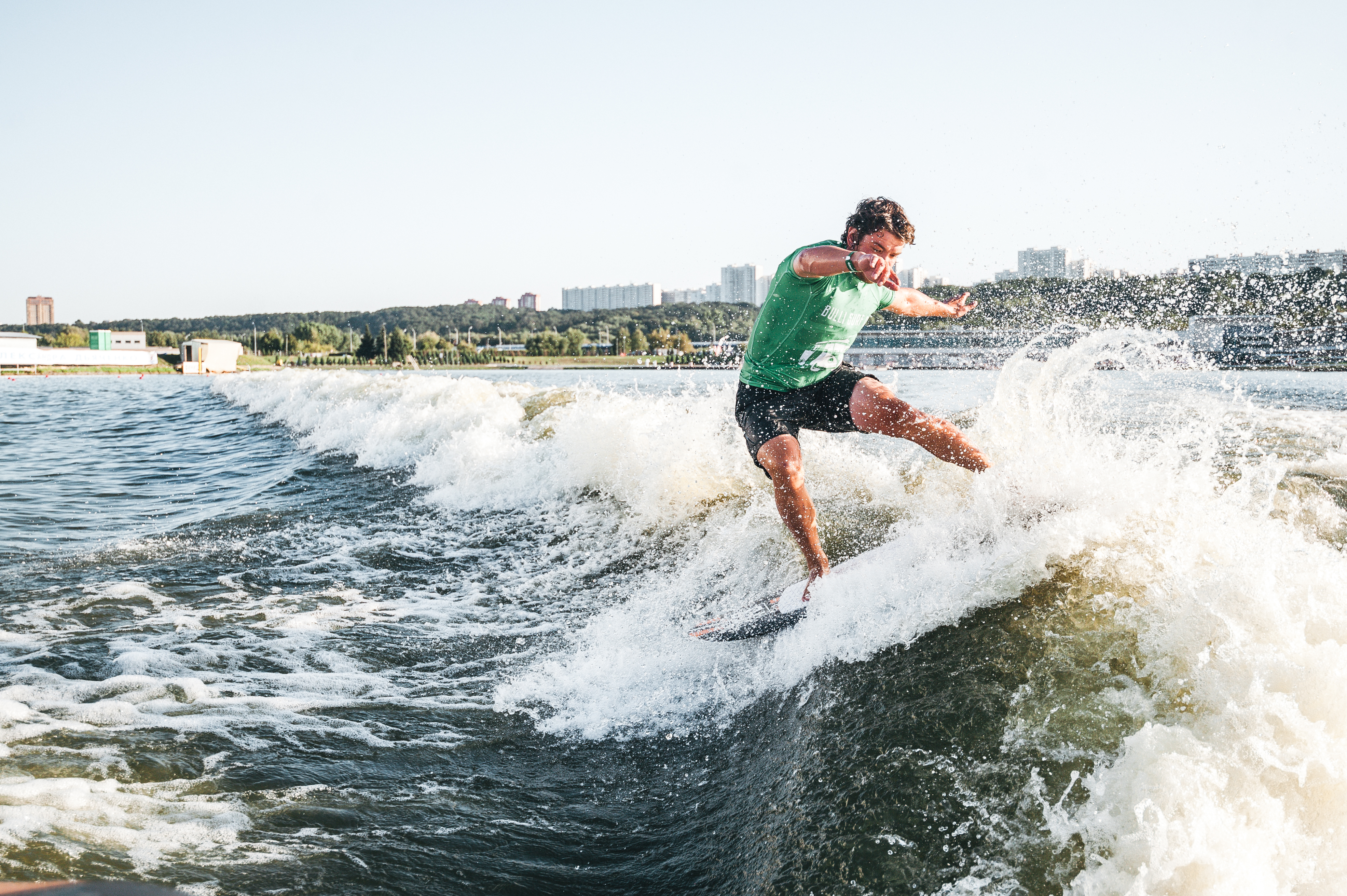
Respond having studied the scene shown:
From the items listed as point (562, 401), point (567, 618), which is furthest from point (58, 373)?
point (567, 618)

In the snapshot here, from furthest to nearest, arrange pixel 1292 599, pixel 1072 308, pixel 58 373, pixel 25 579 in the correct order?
pixel 58 373 → pixel 1072 308 → pixel 25 579 → pixel 1292 599

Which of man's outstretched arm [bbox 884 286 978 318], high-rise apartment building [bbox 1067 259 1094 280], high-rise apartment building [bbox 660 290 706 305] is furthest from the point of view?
high-rise apartment building [bbox 660 290 706 305]

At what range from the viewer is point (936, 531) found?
14.3ft

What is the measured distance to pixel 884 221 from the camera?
4.62m

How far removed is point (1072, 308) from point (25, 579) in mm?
18613

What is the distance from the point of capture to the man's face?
4.63m

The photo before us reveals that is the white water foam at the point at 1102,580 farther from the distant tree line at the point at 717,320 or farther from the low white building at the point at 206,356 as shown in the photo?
the low white building at the point at 206,356

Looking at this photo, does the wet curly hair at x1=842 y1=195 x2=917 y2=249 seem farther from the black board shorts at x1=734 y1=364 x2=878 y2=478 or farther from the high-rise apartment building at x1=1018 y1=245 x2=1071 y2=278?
the high-rise apartment building at x1=1018 y1=245 x2=1071 y2=278

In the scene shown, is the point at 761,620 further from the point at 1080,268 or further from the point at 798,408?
the point at 1080,268

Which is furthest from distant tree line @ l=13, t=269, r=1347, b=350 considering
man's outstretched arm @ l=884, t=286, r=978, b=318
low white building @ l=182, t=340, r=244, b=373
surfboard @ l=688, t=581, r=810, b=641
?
low white building @ l=182, t=340, r=244, b=373

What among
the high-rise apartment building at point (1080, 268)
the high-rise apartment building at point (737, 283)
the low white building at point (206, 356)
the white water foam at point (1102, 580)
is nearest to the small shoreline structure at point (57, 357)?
the low white building at point (206, 356)

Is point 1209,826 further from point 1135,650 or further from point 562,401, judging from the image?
point 562,401

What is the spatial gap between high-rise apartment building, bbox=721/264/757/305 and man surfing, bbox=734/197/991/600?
24.4 m

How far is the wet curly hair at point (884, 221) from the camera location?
4.63 m
